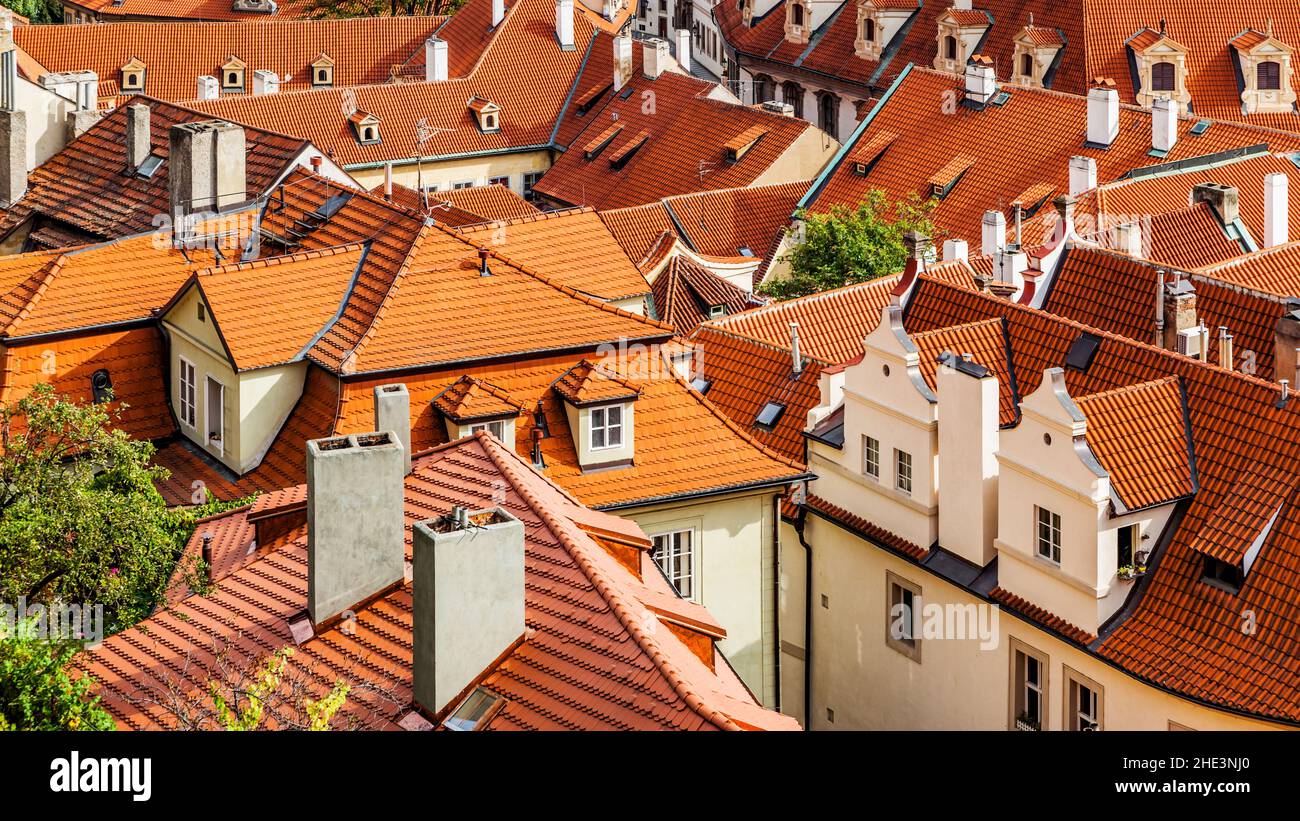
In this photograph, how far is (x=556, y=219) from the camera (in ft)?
137

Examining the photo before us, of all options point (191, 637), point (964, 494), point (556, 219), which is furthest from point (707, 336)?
point (191, 637)

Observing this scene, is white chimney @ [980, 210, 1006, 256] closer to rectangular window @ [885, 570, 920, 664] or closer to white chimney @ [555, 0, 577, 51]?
rectangular window @ [885, 570, 920, 664]

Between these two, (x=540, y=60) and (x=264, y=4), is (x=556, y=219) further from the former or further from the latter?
(x=264, y=4)

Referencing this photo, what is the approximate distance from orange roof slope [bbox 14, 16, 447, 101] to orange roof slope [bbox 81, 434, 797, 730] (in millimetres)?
68758

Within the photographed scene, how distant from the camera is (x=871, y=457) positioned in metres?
38.5

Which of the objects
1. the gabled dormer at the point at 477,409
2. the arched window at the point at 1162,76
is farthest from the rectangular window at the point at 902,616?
the arched window at the point at 1162,76

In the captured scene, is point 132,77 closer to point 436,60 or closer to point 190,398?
point 436,60

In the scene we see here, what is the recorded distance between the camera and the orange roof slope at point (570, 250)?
4044cm

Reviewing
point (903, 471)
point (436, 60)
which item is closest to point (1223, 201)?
point (903, 471)

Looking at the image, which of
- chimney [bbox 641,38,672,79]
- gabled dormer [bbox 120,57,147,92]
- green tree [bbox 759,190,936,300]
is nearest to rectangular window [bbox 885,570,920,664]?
green tree [bbox 759,190,936,300]

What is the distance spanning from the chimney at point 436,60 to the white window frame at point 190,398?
176ft

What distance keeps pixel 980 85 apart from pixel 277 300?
116ft

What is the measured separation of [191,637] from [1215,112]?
63369 millimetres

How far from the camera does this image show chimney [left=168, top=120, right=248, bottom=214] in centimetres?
4541
